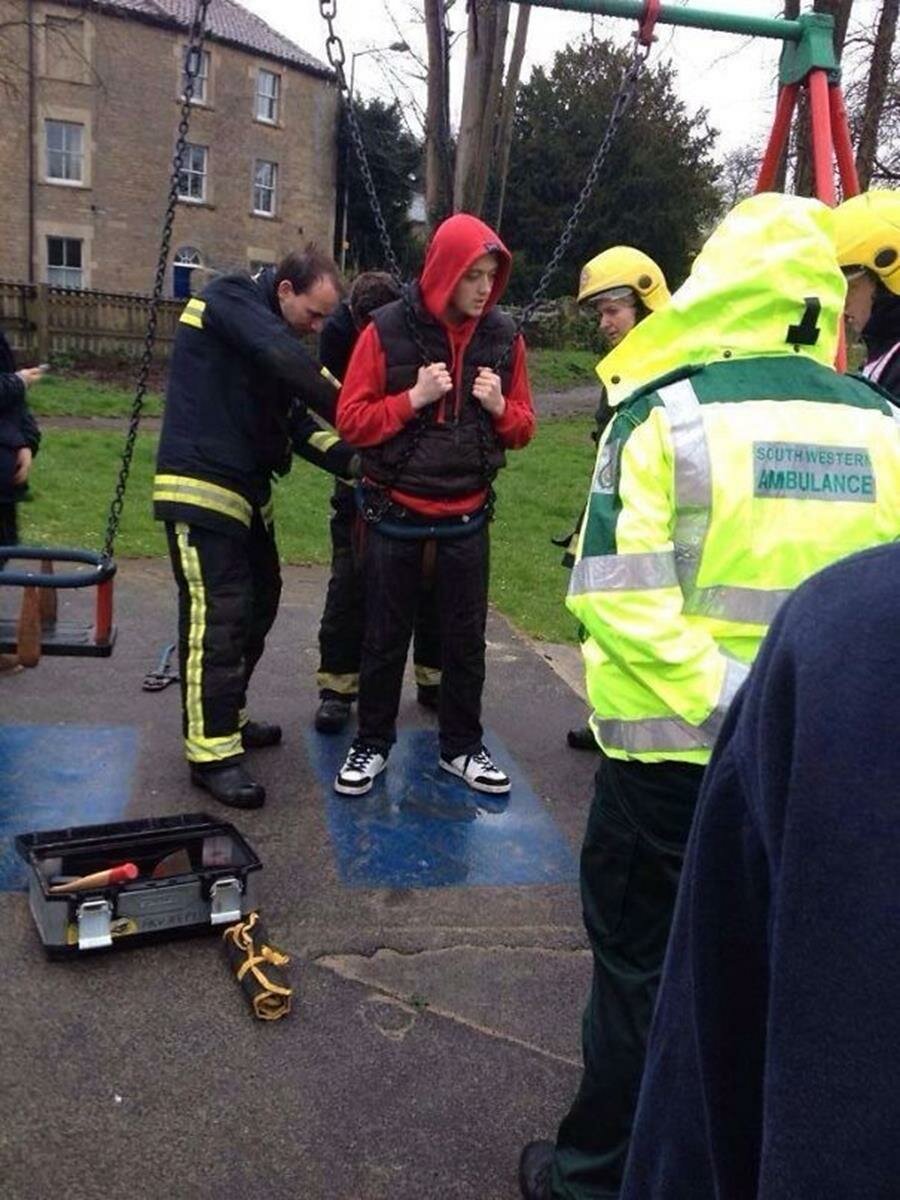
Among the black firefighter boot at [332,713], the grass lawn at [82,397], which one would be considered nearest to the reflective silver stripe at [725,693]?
the black firefighter boot at [332,713]

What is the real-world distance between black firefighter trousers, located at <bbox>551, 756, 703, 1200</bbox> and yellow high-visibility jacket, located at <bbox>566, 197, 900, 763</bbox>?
0.11m

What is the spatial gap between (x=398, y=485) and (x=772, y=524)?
2164 mm

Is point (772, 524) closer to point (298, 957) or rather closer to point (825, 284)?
point (825, 284)

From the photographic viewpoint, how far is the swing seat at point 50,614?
3.72m

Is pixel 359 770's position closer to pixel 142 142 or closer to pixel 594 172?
pixel 594 172

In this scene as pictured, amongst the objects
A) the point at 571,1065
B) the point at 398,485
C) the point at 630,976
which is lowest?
the point at 571,1065

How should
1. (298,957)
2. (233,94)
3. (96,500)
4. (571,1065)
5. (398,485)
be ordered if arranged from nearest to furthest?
1. (571,1065)
2. (298,957)
3. (398,485)
4. (96,500)
5. (233,94)

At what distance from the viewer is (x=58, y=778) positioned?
4.30m

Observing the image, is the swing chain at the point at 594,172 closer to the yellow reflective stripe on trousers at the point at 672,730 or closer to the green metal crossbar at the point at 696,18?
the green metal crossbar at the point at 696,18

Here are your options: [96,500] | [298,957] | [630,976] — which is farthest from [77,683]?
[96,500]

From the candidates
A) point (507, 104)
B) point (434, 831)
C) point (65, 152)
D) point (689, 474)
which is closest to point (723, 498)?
point (689, 474)

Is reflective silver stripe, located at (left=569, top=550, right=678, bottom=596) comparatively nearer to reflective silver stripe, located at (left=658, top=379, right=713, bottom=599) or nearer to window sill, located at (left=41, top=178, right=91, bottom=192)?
reflective silver stripe, located at (left=658, top=379, right=713, bottom=599)

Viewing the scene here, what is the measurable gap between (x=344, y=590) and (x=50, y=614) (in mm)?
1295

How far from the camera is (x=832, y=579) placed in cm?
74
